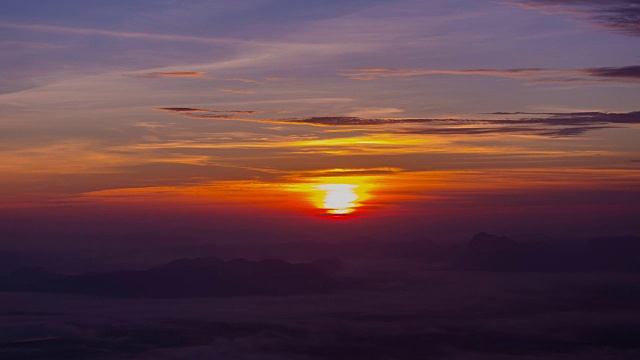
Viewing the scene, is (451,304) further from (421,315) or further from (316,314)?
(316,314)

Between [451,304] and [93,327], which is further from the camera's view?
[451,304]

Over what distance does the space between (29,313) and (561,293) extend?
419 ft

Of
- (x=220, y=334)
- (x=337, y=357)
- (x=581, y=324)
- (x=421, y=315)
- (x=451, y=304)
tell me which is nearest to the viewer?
(x=337, y=357)

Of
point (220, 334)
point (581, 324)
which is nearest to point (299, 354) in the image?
point (220, 334)

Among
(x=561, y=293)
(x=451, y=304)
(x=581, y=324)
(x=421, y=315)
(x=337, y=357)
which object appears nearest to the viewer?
(x=337, y=357)

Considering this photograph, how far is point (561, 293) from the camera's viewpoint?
7628 inches

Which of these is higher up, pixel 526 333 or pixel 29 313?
pixel 29 313

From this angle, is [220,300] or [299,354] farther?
[220,300]

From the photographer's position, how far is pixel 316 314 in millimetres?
156500

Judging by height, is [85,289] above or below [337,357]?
above

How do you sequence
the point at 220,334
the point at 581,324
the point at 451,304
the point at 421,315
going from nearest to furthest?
the point at 220,334, the point at 581,324, the point at 421,315, the point at 451,304

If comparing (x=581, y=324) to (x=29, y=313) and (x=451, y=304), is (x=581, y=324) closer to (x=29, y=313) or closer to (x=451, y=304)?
(x=451, y=304)

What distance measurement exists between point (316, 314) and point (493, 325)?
38.3 meters

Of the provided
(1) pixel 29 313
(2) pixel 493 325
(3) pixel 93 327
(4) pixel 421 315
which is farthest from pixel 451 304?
(1) pixel 29 313
